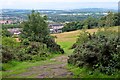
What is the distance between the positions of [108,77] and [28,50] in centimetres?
1375

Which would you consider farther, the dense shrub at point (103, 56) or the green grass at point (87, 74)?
the dense shrub at point (103, 56)

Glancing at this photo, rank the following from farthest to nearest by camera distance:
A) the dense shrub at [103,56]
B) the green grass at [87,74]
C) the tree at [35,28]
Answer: the tree at [35,28] < the dense shrub at [103,56] < the green grass at [87,74]

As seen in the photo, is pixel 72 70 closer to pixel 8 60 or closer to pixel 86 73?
pixel 86 73

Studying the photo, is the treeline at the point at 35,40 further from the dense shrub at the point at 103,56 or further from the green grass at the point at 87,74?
the green grass at the point at 87,74

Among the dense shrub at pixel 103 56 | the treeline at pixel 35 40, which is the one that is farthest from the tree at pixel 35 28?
the dense shrub at pixel 103 56

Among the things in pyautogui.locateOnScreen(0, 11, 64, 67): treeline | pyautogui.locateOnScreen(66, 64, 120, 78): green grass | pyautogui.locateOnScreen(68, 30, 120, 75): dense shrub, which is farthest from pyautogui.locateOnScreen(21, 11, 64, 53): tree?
pyautogui.locateOnScreen(66, 64, 120, 78): green grass

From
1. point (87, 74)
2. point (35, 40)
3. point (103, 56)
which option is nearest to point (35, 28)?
point (35, 40)

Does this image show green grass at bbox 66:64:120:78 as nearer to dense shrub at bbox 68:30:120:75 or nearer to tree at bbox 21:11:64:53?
dense shrub at bbox 68:30:120:75

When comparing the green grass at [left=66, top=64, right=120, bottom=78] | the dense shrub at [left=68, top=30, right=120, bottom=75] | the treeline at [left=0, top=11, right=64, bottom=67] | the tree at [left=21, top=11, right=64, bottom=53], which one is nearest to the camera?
the green grass at [left=66, top=64, right=120, bottom=78]

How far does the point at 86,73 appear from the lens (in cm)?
1426

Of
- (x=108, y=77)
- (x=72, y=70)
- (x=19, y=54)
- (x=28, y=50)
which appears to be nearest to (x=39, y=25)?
(x=28, y=50)

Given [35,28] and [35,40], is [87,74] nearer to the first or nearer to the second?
[35,40]

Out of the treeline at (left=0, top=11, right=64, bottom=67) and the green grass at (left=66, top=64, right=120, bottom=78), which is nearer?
the green grass at (left=66, top=64, right=120, bottom=78)

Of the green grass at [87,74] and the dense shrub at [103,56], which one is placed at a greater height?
the dense shrub at [103,56]
